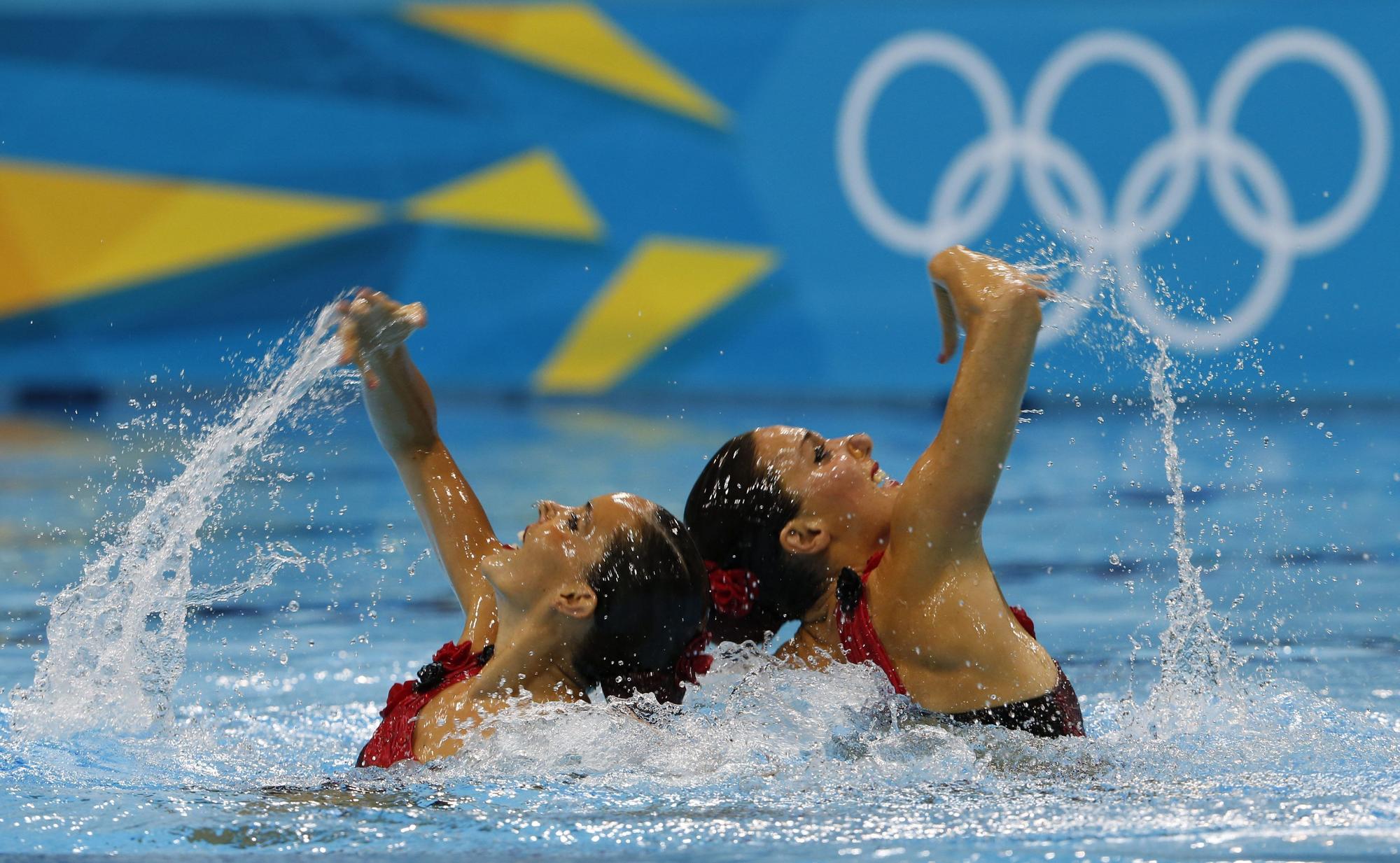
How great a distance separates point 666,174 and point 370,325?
7.16m

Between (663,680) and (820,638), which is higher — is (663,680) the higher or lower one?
the lower one

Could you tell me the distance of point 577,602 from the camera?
2.89 metres

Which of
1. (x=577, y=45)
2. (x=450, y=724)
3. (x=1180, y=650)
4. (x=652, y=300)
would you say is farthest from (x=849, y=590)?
(x=577, y=45)

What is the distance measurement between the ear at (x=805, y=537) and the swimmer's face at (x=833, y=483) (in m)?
0.01

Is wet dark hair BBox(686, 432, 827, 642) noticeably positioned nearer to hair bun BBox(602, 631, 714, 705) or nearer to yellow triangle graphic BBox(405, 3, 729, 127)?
hair bun BBox(602, 631, 714, 705)

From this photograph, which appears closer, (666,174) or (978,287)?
(978,287)

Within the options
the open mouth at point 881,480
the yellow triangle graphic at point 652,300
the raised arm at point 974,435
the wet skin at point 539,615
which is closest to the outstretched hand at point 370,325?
the wet skin at point 539,615

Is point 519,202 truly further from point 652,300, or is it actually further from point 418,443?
point 418,443

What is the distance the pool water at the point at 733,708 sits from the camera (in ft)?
8.49

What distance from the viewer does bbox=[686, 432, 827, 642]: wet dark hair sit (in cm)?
309

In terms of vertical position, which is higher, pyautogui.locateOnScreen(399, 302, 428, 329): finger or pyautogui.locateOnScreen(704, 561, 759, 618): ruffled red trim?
pyautogui.locateOnScreen(399, 302, 428, 329): finger

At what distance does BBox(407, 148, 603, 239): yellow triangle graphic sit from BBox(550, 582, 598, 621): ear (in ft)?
25.2

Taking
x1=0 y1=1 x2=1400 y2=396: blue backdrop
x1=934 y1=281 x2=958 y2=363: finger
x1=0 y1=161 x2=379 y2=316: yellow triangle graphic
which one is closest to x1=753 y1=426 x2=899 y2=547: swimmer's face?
x1=934 y1=281 x2=958 y2=363: finger

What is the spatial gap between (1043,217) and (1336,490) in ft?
10.5
